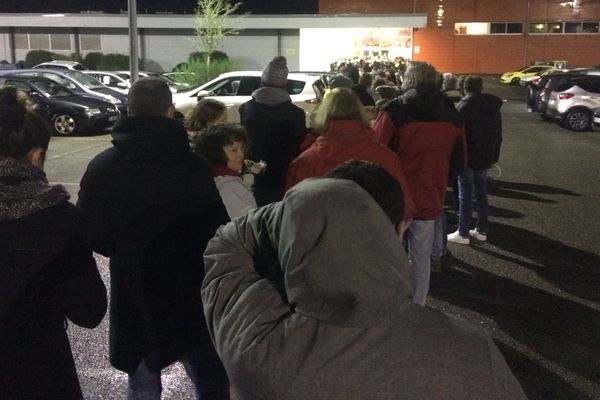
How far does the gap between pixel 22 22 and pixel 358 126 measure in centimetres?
4649

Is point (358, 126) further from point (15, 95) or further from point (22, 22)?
point (22, 22)

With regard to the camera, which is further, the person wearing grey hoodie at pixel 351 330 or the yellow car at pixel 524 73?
the yellow car at pixel 524 73

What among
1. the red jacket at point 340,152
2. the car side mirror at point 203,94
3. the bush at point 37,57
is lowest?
the car side mirror at point 203,94

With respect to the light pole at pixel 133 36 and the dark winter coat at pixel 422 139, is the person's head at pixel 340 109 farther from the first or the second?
the light pole at pixel 133 36

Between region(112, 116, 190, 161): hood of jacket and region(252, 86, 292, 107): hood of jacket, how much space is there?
2.15m

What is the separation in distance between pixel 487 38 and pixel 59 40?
33381mm

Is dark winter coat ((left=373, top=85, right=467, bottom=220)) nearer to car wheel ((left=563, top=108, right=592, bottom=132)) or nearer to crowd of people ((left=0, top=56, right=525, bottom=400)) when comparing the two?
crowd of people ((left=0, top=56, right=525, bottom=400))

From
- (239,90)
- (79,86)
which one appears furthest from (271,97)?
(79,86)

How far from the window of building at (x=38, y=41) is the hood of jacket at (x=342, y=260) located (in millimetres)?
49193

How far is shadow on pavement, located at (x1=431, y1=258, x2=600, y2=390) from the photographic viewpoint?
4.75 m

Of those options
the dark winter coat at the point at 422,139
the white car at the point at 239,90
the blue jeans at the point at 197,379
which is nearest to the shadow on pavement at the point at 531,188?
the white car at the point at 239,90

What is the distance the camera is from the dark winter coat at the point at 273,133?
490 cm

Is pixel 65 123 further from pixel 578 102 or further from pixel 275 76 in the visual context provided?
pixel 578 102

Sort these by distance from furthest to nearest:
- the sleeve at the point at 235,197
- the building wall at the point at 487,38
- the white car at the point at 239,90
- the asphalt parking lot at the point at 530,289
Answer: the building wall at the point at 487,38 < the white car at the point at 239,90 < the asphalt parking lot at the point at 530,289 < the sleeve at the point at 235,197
